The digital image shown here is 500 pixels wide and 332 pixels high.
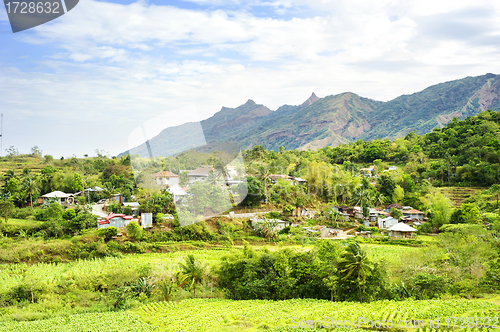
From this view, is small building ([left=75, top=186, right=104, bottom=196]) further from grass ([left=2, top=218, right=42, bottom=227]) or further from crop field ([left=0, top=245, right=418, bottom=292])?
crop field ([left=0, top=245, right=418, bottom=292])

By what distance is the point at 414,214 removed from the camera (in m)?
23.4

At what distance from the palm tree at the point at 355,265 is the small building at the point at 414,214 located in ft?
46.2

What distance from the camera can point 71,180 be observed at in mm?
25109

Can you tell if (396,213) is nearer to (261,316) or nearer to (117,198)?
(261,316)

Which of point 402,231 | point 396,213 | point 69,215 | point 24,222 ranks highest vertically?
point 69,215

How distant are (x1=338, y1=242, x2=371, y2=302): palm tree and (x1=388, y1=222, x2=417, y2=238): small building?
10392mm

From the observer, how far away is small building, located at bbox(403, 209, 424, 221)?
23200 millimetres

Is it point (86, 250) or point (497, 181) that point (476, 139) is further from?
point (86, 250)

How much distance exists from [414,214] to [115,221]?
19.4 m

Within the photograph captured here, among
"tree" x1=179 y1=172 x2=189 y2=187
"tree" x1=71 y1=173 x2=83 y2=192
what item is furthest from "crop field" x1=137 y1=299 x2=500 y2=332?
"tree" x1=71 y1=173 x2=83 y2=192

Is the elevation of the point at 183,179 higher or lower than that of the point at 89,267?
higher

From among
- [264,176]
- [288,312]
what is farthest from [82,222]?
[264,176]

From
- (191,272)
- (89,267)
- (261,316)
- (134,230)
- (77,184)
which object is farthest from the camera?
(77,184)

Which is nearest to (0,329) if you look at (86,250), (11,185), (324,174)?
(86,250)
